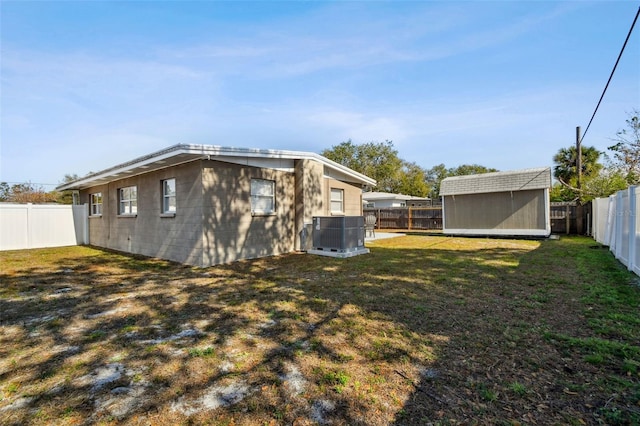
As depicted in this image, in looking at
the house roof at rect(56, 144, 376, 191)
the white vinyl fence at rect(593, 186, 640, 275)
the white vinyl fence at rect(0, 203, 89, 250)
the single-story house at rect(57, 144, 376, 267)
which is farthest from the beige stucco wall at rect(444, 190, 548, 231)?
the white vinyl fence at rect(0, 203, 89, 250)

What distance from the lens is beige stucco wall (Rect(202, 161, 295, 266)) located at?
8.09 m

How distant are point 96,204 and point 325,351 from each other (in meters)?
15.1

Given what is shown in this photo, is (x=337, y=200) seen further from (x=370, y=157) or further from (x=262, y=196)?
(x=370, y=157)

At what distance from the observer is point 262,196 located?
9.57 meters

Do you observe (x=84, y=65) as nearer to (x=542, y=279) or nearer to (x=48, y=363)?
(x=48, y=363)

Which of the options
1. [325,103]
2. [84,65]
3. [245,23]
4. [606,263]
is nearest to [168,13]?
[245,23]

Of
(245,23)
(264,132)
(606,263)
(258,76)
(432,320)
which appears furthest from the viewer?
(264,132)

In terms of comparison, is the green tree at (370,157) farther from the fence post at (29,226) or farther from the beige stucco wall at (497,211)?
the fence post at (29,226)

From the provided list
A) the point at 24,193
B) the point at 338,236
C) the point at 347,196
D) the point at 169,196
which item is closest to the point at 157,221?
the point at 169,196

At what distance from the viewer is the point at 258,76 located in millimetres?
→ 12758

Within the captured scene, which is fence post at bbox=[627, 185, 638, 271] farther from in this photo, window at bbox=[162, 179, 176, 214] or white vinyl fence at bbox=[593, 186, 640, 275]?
window at bbox=[162, 179, 176, 214]

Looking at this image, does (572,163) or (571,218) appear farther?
(572,163)

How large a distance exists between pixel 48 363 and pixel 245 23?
10.3m

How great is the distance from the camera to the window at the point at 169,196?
30.1 feet
